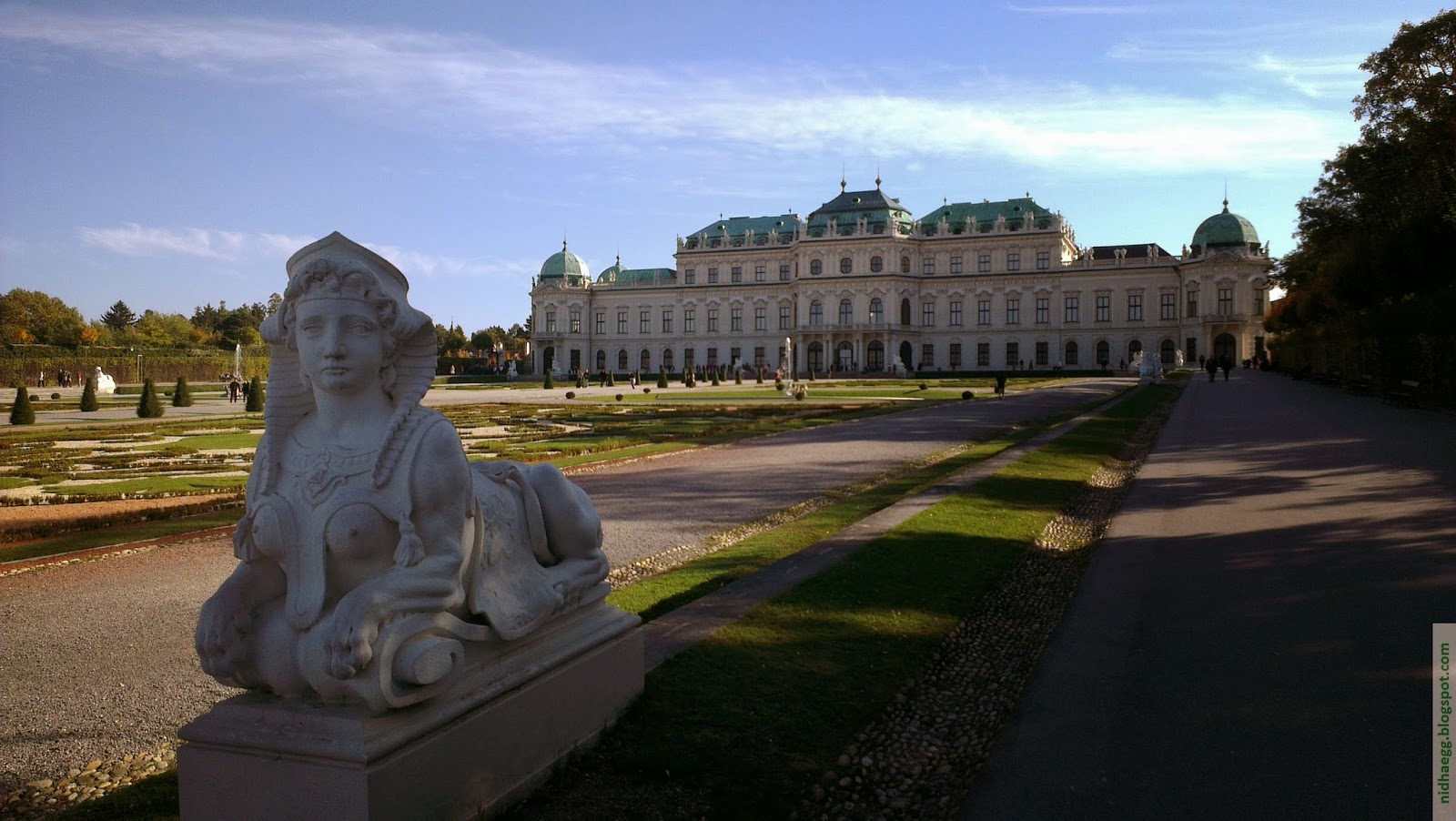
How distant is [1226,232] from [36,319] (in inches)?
3604

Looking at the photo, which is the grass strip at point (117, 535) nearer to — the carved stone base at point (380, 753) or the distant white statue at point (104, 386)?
the carved stone base at point (380, 753)

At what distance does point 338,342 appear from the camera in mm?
2797

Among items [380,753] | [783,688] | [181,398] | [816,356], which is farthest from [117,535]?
[816,356]

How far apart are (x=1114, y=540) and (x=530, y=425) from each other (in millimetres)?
16080

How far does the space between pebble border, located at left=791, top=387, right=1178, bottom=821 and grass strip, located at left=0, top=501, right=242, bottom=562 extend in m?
6.69

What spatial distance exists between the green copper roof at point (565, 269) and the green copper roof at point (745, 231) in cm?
1089

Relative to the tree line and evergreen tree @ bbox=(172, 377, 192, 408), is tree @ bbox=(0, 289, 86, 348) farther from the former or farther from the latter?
the tree line

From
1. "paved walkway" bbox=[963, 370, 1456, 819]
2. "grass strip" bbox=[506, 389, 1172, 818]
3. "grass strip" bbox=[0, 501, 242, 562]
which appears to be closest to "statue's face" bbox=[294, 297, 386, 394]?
"grass strip" bbox=[506, 389, 1172, 818]

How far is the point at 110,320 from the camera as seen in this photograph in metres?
99.2

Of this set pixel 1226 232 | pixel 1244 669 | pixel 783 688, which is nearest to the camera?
pixel 783 688

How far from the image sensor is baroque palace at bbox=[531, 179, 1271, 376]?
7388 centimetres

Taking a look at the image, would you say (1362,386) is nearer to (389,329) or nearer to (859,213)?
(389,329)

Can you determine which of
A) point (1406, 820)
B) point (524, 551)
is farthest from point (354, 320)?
point (1406, 820)

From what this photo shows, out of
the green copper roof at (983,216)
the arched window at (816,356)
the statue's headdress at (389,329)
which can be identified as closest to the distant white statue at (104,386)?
the statue's headdress at (389,329)
